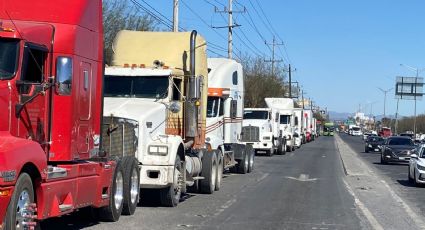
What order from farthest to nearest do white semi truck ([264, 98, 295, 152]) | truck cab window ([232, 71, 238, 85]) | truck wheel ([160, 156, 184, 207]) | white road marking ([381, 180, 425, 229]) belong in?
white semi truck ([264, 98, 295, 152]) < truck cab window ([232, 71, 238, 85]) < truck wheel ([160, 156, 184, 207]) < white road marking ([381, 180, 425, 229])

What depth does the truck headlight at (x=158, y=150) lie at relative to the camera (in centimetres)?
1362

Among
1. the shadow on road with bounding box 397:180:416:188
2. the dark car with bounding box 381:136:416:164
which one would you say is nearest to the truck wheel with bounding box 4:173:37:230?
the shadow on road with bounding box 397:180:416:188

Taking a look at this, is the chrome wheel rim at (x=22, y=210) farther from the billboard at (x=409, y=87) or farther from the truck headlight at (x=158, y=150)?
the billboard at (x=409, y=87)

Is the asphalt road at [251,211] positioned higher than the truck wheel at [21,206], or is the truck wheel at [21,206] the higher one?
the truck wheel at [21,206]

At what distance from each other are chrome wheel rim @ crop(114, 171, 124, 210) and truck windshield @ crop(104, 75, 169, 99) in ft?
11.3

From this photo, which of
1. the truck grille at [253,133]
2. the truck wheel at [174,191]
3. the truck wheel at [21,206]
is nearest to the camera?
the truck wheel at [21,206]

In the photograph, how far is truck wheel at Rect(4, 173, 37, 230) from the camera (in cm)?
746

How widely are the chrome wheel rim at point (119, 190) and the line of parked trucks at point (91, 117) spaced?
0.06 feet

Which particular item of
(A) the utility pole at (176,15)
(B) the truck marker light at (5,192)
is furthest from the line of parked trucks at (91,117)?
(A) the utility pole at (176,15)

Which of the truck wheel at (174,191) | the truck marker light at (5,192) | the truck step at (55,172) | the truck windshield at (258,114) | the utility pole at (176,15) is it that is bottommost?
the truck wheel at (174,191)

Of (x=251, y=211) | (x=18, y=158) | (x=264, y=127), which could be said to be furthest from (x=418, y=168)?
(x=264, y=127)

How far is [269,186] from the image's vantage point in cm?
2027

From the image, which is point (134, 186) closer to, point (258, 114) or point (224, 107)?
point (224, 107)

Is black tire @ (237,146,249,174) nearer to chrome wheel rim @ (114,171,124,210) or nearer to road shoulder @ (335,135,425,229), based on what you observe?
road shoulder @ (335,135,425,229)
